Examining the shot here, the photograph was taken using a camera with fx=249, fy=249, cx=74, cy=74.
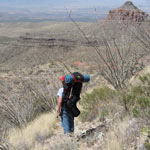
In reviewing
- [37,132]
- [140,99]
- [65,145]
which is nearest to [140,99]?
[140,99]

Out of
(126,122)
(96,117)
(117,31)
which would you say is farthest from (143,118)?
(117,31)

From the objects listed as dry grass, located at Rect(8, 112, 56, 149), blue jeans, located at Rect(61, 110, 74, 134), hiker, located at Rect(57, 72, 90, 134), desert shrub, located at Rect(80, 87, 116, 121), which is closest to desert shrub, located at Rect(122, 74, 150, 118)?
desert shrub, located at Rect(80, 87, 116, 121)

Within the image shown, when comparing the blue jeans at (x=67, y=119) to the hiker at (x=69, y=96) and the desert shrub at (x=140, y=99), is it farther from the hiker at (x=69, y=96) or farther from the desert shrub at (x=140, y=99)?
the desert shrub at (x=140, y=99)

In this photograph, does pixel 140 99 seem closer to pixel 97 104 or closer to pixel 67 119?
pixel 67 119

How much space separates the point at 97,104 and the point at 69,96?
5.53 feet

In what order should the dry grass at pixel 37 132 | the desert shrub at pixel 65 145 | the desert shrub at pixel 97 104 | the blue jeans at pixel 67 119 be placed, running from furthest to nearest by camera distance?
the desert shrub at pixel 97 104
the dry grass at pixel 37 132
the blue jeans at pixel 67 119
the desert shrub at pixel 65 145

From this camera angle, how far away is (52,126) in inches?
257

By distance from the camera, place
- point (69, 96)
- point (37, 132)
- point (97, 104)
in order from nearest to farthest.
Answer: point (69, 96), point (37, 132), point (97, 104)

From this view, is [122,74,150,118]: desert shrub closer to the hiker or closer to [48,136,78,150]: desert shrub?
the hiker

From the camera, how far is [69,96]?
15.1 ft

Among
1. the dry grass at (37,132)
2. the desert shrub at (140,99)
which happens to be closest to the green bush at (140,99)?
the desert shrub at (140,99)

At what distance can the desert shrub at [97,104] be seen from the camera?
18.6ft

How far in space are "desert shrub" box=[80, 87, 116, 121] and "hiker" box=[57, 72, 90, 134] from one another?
3.14 ft

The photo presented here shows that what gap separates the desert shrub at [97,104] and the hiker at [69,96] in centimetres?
96
